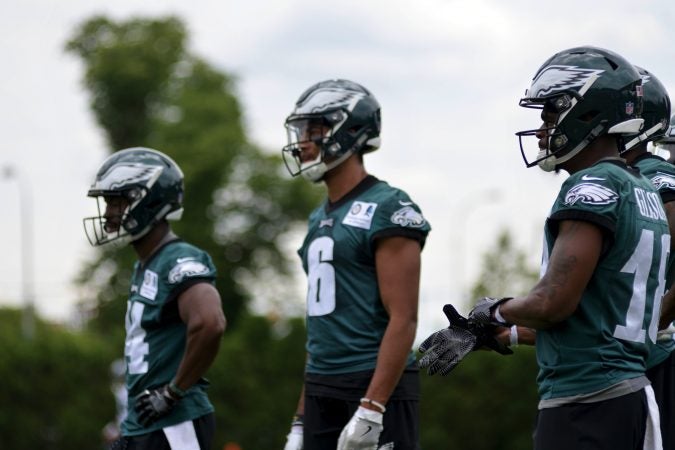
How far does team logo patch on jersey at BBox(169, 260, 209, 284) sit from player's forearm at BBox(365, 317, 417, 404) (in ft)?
3.69

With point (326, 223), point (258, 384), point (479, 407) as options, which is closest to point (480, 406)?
point (479, 407)

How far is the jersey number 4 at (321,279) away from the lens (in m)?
5.91

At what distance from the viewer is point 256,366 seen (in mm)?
18500

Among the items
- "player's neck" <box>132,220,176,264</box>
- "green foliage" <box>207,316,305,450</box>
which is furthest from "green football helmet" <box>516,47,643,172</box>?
"green foliage" <box>207,316,305,450</box>

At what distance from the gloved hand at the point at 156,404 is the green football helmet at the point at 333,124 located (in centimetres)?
125

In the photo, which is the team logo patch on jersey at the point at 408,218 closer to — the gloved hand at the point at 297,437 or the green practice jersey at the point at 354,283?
the green practice jersey at the point at 354,283

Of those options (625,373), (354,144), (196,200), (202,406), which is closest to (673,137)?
(354,144)

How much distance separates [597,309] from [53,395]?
619 inches

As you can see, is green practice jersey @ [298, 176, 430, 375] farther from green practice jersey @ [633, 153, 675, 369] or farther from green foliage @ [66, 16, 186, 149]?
green foliage @ [66, 16, 186, 149]

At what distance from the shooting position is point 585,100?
4.69 metres

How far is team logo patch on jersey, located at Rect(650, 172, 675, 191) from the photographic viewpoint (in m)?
5.54

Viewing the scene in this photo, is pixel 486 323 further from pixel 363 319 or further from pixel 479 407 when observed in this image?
pixel 479 407

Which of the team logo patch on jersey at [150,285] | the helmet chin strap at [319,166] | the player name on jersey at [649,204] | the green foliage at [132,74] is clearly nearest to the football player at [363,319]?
the helmet chin strap at [319,166]

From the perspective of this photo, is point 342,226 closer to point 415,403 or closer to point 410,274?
point 410,274
